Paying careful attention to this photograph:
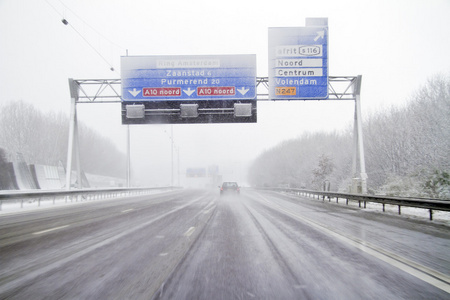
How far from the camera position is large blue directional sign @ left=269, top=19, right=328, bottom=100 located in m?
18.5

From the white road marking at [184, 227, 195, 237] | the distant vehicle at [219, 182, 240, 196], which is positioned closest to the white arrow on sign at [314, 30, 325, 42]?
the white road marking at [184, 227, 195, 237]

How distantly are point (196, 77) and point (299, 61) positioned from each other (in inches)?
251

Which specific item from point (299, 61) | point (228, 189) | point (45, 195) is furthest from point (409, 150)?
point (45, 195)

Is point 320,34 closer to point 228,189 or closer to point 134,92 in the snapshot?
point 134,92

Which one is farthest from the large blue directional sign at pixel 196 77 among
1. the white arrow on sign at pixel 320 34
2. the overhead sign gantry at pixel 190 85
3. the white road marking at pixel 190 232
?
the white road marking at pixel 190 232

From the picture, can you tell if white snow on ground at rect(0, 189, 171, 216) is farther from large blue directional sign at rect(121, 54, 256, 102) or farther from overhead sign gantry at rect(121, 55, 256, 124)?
large blue directional sign at rect(121, 54, 256, 102)

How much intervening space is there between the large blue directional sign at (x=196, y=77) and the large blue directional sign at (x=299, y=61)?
1.56m

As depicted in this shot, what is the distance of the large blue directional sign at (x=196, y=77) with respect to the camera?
63.1 ft

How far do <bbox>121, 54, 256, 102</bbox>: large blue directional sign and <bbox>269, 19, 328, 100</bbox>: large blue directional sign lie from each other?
5.13 feet

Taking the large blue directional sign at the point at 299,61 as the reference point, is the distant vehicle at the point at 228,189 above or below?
below

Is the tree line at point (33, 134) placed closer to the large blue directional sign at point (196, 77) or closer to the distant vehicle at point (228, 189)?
the distant vehicle at point (228, 189)

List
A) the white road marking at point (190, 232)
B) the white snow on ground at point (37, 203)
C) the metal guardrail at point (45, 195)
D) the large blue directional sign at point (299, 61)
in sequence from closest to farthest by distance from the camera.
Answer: the white road marking at point (190, 232) < the metal guardrail at point (45, 195) < the white snow on ground at point (37, 203) < the large blue directional sign at point (299, 61)

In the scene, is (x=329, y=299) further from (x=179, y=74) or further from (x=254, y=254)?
(x=179, y=74)

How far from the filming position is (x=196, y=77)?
19188 mm
